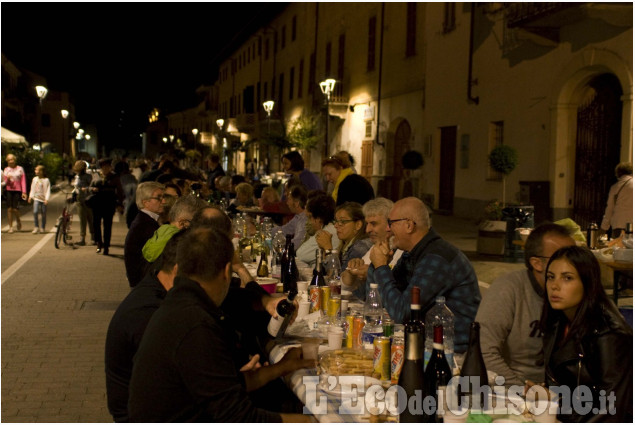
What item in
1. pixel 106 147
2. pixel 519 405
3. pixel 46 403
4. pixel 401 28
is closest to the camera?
pixel 519 405

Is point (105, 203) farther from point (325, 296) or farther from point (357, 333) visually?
point (357, 333)

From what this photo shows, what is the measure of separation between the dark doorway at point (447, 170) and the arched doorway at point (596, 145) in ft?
20.7

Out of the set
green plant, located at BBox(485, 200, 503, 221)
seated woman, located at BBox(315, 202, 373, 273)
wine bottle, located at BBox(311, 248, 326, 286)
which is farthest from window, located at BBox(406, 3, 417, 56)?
wine bottle, located at BBox(311, 248, 326, 286)

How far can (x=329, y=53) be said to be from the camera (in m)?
36.0

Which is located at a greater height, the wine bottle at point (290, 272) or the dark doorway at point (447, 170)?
the dark doorway at point (447, 170)

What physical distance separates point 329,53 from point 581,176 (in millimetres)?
21385

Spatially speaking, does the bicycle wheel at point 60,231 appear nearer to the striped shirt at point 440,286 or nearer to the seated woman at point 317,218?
the seated woman at point 317,218

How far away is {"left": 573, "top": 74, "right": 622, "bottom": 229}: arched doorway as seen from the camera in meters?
15.2

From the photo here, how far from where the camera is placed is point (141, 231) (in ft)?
24.0

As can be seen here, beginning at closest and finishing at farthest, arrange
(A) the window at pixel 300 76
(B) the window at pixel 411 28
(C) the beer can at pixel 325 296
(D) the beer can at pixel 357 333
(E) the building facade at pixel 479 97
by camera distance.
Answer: (D) the beer can at pixel 357 333 < (C) the beer can at pixel 325 296 < (E) the building facade at pixel 479 97 < (B) the window at pixel 411 28 < (A) the window at pixel 300 76

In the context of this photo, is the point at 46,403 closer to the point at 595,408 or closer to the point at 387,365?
the point at 387,365

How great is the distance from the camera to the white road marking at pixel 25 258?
460 inches

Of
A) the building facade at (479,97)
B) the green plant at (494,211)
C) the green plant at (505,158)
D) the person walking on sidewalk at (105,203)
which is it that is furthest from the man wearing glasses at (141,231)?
the green plant at (505,158)

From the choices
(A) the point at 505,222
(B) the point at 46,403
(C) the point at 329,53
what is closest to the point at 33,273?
(B) the point at 46,403
